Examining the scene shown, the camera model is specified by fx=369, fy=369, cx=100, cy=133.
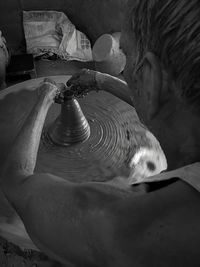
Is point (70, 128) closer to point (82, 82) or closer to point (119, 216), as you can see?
point (82, 82)

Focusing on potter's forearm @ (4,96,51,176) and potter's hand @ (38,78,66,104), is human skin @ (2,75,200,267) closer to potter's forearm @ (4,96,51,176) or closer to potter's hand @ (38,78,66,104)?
potter's forearm @ (4,96,51,176)

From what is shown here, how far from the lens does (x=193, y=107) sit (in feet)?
1.92

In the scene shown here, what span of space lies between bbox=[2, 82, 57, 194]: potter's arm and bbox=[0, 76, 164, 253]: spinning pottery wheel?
0.30 meters

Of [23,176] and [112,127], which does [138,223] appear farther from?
[112,127]

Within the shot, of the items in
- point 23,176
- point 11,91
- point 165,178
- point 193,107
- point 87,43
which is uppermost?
point 193,107

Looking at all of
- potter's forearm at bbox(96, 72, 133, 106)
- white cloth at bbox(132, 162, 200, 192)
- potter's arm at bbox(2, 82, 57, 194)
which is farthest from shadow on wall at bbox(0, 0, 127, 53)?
white cloth at bbox(132, 162, 200, 192)

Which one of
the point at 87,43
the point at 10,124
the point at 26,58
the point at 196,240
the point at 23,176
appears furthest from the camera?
the point at 87,43

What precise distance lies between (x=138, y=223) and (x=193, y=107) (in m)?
0.20

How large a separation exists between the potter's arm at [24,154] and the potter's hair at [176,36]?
1.25ft

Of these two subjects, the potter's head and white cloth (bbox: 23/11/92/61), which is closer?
the potter's head

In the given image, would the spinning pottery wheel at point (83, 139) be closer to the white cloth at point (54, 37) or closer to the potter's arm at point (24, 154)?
the potter's arm at point (24, 154)

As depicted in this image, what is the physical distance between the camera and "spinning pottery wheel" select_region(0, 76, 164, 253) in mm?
1256

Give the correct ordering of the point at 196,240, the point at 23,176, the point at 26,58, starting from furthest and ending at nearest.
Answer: the point at 26,58
the point at 23,176
the point at 196,240

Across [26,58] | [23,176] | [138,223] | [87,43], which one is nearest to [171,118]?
[138,223]
